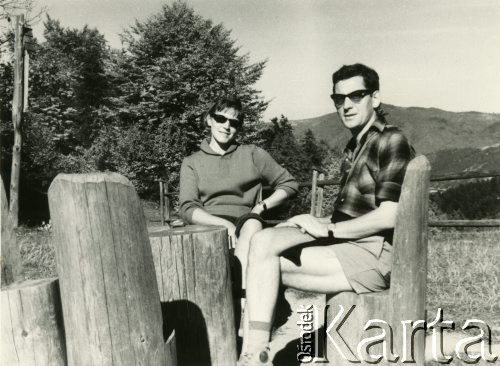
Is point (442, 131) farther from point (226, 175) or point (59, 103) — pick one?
point (226, 175)

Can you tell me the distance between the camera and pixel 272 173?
389 cm

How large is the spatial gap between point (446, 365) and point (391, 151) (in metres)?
1.44

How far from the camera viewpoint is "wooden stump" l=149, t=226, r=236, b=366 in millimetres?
2584

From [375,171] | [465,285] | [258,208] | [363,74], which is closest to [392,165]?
[375,171]

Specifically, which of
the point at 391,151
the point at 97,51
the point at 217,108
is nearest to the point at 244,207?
the point at 217,108

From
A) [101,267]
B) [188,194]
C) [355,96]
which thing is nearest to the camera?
[101,267]

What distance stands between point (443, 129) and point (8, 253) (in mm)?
46433

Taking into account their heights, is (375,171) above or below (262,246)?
above

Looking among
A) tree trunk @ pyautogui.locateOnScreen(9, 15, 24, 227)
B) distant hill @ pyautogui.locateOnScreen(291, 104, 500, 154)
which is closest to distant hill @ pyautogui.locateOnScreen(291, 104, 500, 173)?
distant hill @ pyautogui.locateOnScreen(291, 104, 500, 154)

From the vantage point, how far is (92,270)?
73.1 inches

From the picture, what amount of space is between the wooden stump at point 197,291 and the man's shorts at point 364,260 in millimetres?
354

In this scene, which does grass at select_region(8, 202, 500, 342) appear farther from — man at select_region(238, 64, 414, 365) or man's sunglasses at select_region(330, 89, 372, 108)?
man's sunglasses at select_region(330, 89, 372, 108)

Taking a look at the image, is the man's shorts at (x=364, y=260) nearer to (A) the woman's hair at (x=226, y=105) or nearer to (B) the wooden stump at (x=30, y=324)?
(B) the wooden stump at (x=30, y=324)

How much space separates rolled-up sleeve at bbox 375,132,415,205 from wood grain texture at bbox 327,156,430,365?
13cm
